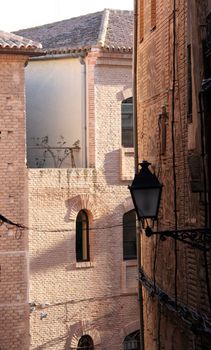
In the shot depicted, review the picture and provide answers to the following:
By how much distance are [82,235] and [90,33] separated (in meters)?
5.82

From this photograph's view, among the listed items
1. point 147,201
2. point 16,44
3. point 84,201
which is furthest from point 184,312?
point 84,201

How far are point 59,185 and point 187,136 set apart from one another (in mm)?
11462

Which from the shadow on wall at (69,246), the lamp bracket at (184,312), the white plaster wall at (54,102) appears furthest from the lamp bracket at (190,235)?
the white plaster wall at (54,102)

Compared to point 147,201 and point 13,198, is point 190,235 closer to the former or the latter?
point 147,201

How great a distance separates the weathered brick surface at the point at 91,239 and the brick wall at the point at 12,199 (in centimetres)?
41

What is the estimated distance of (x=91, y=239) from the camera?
23.0m

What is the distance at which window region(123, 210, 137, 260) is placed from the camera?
23.6 m

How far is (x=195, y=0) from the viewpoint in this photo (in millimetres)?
10281

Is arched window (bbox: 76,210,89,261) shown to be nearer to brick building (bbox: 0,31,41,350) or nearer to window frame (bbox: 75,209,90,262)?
window frame (bbox: 75,209,90,262)

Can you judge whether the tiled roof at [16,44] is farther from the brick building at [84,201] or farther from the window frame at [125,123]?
the window frame at [125,123]

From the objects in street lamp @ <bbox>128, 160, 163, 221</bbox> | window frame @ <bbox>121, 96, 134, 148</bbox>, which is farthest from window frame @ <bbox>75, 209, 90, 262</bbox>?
street lamp @ <bbox>128, 160, 163, 221</bbox>

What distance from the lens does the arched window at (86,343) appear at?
2300 cm

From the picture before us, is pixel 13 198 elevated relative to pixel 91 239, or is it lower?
elevated

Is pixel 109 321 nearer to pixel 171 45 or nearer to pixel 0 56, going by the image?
pixel 0 56
